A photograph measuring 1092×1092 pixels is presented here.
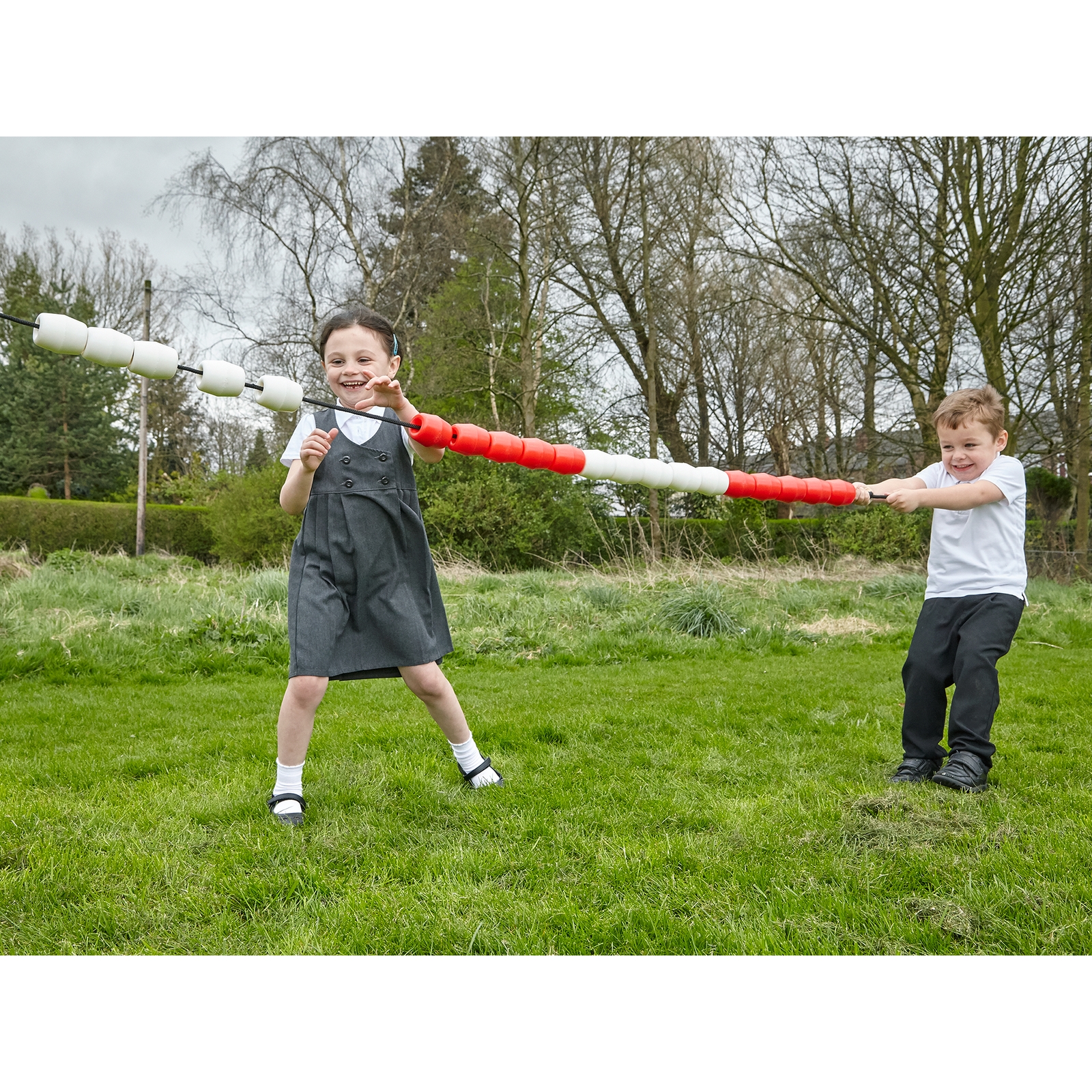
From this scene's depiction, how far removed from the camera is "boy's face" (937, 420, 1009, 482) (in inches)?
135

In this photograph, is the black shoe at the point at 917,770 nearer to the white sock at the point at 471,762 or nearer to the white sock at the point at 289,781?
the white sock at the point at 471,762

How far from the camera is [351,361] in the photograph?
3027mm

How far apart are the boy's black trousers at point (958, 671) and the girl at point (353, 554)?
2.00 m

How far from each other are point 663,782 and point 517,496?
10733 millimetres

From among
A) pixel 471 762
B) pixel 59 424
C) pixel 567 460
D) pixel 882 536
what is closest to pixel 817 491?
pixel 567 460

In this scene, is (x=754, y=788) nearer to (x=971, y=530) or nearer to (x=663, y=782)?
(x=663, y=782)

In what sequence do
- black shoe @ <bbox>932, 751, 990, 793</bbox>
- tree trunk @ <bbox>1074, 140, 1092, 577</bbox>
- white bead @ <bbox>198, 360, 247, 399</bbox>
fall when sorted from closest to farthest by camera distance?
white bead @ <bbox>198, 360, 247, 399</bbox>
black shoe @ <bbox>932, 751, 990, 793</bbox>
tree trunk @ <bbox>1074, 140, 1092, 577</bbox>

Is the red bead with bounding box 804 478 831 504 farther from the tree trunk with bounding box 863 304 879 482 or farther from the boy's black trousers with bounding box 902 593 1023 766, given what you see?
the tree trunk with bounding box 863 304 879 482

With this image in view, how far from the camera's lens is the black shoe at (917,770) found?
3.42m

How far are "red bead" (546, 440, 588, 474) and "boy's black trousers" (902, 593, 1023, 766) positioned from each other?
5.51ft

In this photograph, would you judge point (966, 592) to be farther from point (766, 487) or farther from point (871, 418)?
point (871, 418)

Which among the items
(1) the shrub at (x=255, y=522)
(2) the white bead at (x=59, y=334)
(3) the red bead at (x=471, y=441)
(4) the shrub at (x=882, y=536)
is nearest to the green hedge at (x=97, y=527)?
(1) the shrub at (x=255, y=522)

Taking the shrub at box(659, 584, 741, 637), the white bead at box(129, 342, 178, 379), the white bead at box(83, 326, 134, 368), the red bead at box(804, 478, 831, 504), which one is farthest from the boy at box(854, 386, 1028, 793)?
the shrub at box(659, 584, 741, 637)

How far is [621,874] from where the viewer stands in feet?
7.93
